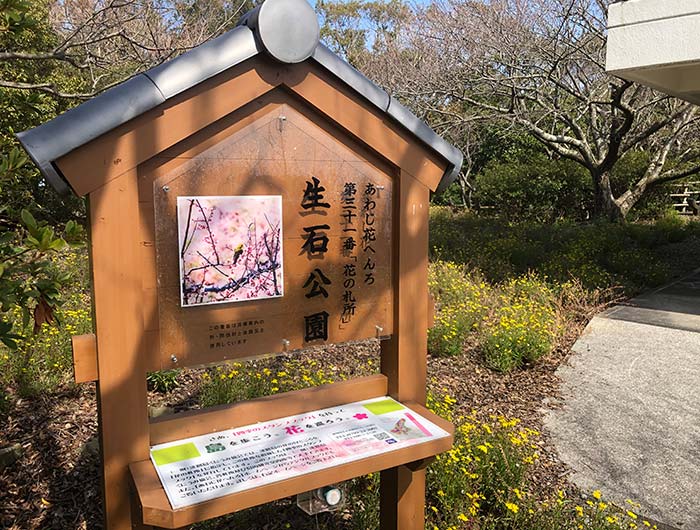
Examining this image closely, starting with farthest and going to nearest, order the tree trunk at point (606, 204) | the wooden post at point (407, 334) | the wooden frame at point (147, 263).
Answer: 1. the tree trunk at point (606, 204)
2. the wooden post at point (407, 334)
3. the wooden frame at point (147, 263)

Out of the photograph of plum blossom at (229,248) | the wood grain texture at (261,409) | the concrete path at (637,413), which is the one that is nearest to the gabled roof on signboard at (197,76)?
the photograph of plum blossom at (229,248)

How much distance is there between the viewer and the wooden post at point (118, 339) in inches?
72.6

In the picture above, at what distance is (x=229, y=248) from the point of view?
208 centimetres

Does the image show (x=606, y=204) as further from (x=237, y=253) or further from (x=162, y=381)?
(x=237, y=253)

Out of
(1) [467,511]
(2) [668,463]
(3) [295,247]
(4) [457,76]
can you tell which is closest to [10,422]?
(3) [295,247]

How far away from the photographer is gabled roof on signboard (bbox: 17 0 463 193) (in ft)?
5.65

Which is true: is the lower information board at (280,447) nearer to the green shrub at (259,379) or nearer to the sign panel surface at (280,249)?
the sign panel surface at (280,249)

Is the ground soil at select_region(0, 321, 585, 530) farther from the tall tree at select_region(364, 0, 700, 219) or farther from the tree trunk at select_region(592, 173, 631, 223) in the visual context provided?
the tree trunk at select_region(592, 173, 631, 223)

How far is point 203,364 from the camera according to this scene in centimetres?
206

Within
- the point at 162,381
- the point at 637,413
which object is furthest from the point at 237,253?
the point at 637,413

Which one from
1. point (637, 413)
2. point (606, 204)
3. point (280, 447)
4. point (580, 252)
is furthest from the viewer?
point (606, 204)

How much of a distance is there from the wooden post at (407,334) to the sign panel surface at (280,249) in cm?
5

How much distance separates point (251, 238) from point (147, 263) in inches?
14.7

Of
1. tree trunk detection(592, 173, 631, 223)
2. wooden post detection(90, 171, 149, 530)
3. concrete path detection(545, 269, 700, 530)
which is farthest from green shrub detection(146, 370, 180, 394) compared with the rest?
tree trunk detection(592, 173, 631, 223)
